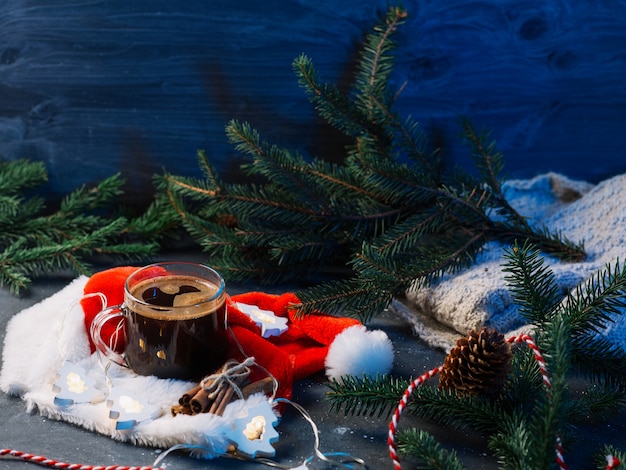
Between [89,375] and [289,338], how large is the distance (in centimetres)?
29

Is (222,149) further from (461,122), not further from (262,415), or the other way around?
(262,415)

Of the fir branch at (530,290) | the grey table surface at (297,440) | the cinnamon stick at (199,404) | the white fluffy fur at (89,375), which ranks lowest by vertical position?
the grey table surface at (297,440)

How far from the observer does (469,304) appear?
1135 millimetres

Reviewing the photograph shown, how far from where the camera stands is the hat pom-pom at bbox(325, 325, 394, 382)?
1010 mm

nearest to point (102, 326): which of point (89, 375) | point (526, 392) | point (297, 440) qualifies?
point (89, 375)

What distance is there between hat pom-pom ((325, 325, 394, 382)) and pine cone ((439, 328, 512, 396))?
128mm

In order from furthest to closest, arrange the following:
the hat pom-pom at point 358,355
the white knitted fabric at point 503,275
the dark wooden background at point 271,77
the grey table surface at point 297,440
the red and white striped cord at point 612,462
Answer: the dark wooden background at point 271,77 → the white knitted fabric at point 503,275 → the hat pom-pom at point 358,355 → the grey table surface at point 297,440 → the red and white striped cord at point 612,462

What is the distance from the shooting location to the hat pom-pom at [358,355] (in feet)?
3.31

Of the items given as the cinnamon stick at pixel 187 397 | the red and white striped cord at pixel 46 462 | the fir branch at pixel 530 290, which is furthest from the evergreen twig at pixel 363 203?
the red and white striped cord at pixel 46 462

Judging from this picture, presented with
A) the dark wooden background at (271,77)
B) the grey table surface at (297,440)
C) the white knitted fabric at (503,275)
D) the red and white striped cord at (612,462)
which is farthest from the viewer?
the dark wooden background at (271,77)

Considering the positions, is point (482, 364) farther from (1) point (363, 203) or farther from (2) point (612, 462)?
(1) point (363, 203)

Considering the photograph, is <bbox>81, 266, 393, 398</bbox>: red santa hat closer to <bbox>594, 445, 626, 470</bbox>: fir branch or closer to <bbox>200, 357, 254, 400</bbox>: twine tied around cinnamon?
<bbox>200, 357, 254, 400</bbox>: twine tied around cinnamon

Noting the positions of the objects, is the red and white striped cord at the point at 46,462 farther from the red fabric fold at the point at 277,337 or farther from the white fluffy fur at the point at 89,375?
the red fabric fold at the point at 277,337

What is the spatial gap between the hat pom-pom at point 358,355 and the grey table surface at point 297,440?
43 millimetres
